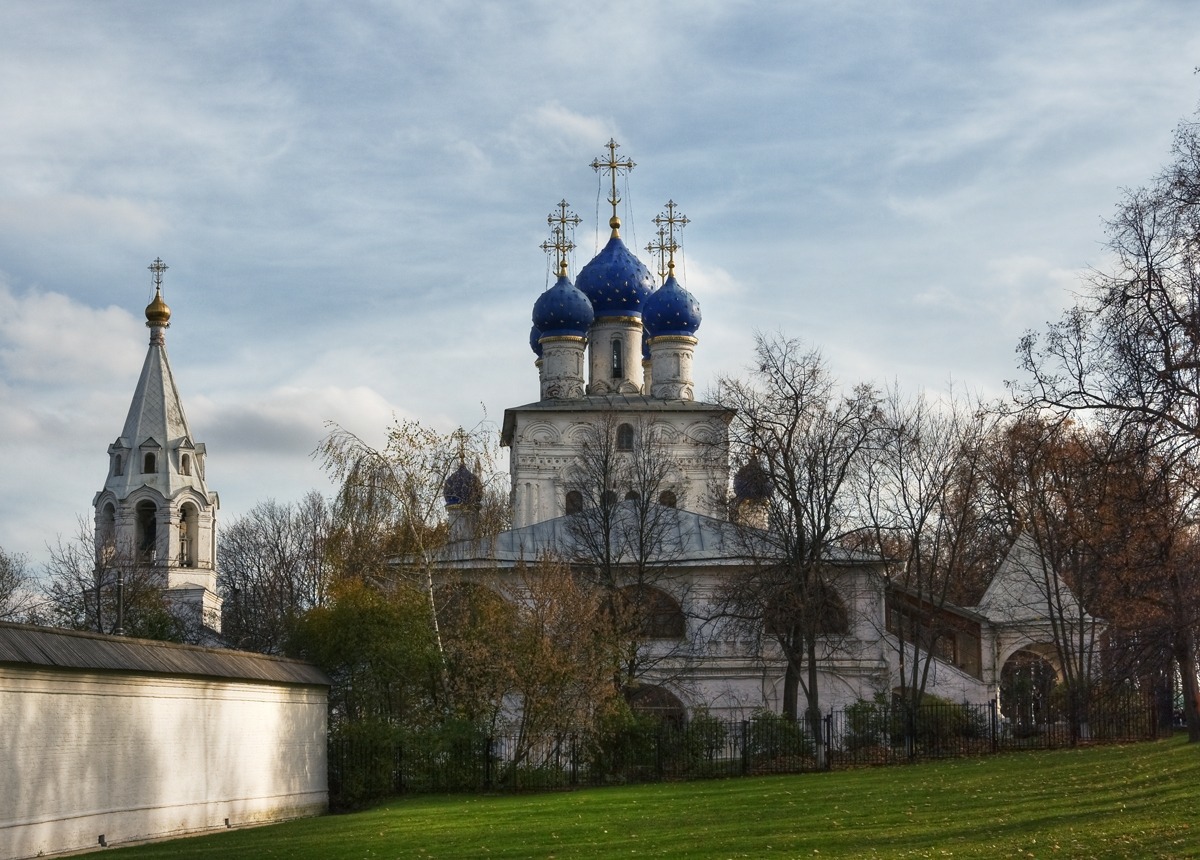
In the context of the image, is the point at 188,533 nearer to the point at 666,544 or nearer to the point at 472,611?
the point at 666,544

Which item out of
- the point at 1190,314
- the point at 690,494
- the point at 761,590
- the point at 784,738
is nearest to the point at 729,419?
the point at 761,590

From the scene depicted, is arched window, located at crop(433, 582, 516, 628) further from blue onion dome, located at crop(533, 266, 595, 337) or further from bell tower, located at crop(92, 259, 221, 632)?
blue onion dome, located at crop(533, 266, 595, 337)

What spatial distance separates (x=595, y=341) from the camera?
168 ft

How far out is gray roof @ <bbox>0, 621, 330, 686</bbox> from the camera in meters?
16.3

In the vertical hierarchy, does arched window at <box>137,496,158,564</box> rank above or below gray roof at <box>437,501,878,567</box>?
above

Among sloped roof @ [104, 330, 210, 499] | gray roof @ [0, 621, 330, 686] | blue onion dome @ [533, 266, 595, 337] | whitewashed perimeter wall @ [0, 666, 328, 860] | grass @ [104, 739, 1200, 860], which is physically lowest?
grass @ [104, 739, 1200, 860]

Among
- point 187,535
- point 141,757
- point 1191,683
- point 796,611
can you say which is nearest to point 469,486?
point 796,611

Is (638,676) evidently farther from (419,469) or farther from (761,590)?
(419,469)

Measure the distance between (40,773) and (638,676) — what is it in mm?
17478

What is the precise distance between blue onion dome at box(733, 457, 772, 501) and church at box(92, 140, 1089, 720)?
0.31 ft

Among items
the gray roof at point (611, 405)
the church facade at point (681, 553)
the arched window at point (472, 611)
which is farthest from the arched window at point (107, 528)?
the arched window at point (472, 611)

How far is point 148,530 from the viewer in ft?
→ 151

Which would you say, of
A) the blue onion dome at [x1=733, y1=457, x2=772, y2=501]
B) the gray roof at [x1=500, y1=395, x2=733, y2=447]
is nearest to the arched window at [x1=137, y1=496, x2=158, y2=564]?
the gray roof at [x1=500, y1=395, x2=733, y2=447]

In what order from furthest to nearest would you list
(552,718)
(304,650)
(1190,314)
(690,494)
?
1. (690,494)
2. (304,650)
3. (552,718)
4. (1190,314)
